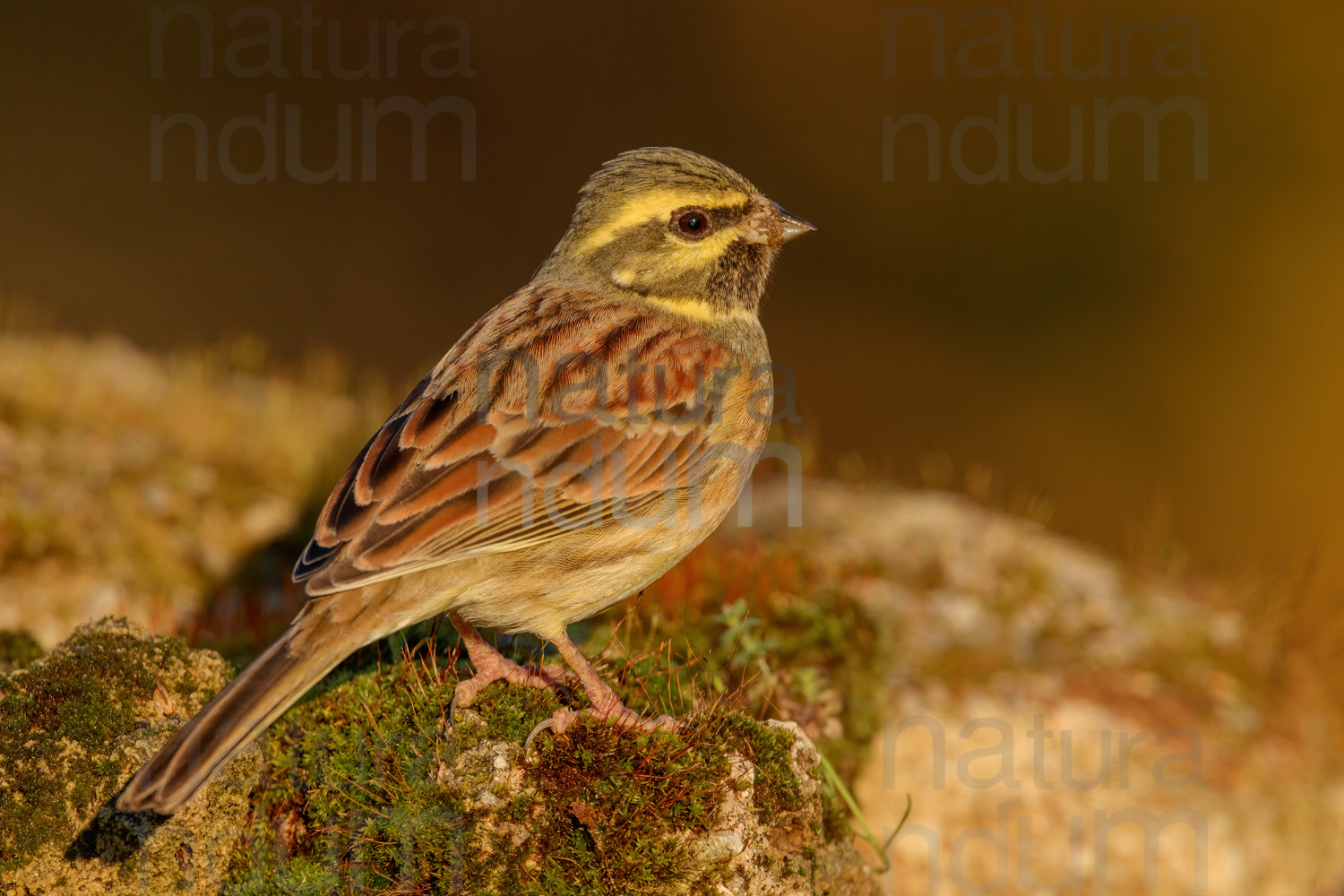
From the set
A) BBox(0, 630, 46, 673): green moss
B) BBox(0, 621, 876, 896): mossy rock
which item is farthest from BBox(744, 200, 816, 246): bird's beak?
BBox(0, 630, 46, 673): green moss

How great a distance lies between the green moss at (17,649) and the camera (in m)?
5.38

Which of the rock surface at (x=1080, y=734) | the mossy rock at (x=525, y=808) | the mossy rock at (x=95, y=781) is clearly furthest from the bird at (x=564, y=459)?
the rock surface at (x=1080, y=734)

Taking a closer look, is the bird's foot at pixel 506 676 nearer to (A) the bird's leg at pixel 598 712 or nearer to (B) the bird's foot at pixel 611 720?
(A) the bird's leg at pixel 598 712

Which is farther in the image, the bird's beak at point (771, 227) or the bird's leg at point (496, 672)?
the bird's beak at point (771, 227)

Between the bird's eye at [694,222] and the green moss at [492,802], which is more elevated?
the bird's eye at [694,222]

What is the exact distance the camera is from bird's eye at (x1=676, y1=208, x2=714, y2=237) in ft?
17.6

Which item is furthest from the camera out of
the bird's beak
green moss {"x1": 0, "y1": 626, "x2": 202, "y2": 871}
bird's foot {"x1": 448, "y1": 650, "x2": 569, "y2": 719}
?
the bird's beak

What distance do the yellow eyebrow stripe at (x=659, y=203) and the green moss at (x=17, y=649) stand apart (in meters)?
3.12

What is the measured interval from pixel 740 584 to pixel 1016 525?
2967 mm

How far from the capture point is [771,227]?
5480mm

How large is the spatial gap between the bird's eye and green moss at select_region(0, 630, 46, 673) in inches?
131

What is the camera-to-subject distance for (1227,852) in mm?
6770

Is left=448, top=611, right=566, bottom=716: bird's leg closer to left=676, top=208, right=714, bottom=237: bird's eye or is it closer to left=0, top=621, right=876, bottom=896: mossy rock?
left=0, top=621, right=876, bottom=896: mossy rock

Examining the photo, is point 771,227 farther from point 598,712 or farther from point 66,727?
point 66,727
